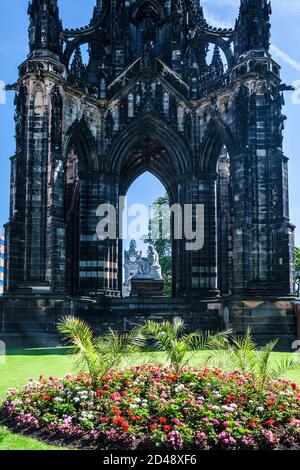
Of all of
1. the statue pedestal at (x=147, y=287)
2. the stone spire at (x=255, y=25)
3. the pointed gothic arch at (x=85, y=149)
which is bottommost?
the statue pedestal at (x=147, y=287)

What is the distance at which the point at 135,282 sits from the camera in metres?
26.8

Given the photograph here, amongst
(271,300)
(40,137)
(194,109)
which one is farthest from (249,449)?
(194,109)

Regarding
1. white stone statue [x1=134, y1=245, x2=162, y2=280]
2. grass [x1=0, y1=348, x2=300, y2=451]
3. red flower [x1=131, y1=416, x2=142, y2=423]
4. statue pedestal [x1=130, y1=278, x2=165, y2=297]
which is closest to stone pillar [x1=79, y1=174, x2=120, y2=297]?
statue pedestal [x1=130, y1=278, x2=165, y2=297]

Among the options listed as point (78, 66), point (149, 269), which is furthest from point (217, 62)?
point (149, 269)

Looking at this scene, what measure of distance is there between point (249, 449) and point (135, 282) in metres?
20.4

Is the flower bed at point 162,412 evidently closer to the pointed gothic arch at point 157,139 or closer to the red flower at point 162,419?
the red flower at point 162,419

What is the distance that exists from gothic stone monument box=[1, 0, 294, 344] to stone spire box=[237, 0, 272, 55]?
0.18ft

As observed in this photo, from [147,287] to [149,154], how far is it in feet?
27.4

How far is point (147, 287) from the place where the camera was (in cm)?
2677

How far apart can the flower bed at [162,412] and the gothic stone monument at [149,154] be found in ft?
39.8

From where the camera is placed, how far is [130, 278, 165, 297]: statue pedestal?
87.5ft

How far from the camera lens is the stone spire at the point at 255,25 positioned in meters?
22.5

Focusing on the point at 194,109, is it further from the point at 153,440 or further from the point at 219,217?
the point at 153,440

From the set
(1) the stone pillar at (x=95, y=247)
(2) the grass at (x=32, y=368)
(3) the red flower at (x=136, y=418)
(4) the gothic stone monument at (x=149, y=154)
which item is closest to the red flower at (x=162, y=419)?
(3) the red flower at (x=136, y=418)
